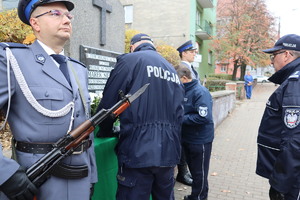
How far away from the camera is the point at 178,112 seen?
237 centimetres

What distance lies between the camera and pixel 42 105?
1581 millimetres

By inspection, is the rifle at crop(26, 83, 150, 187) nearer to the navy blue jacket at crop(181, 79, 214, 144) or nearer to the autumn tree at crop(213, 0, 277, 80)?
the navy blue jacket at crop(181, 79, 214, 144)

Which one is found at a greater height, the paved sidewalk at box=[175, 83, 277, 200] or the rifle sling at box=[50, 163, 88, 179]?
the rifle sling at box=[50, 163, 88, 179]

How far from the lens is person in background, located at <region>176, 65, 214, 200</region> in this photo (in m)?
3.37

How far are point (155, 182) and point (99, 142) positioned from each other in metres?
0.66

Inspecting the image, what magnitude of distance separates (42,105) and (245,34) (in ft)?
83.3

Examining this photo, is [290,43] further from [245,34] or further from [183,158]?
[245,34]

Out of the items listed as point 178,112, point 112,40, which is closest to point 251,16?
point 112,40

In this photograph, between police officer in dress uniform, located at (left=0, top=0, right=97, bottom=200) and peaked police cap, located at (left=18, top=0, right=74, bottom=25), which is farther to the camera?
peaked police cap, located at (left=18, top=0, right=74, bottom=25)

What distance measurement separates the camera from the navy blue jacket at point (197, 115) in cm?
333

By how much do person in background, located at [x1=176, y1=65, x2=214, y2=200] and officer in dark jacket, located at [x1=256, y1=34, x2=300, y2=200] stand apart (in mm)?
908

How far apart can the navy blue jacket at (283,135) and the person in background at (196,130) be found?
0.92 m

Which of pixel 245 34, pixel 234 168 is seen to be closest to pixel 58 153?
pixel 234 168

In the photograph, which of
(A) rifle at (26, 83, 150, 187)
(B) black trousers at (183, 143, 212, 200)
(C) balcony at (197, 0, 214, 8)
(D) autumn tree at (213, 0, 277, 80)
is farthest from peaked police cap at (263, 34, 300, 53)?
(D) autumn tree at (213, 0, 277, 80)
